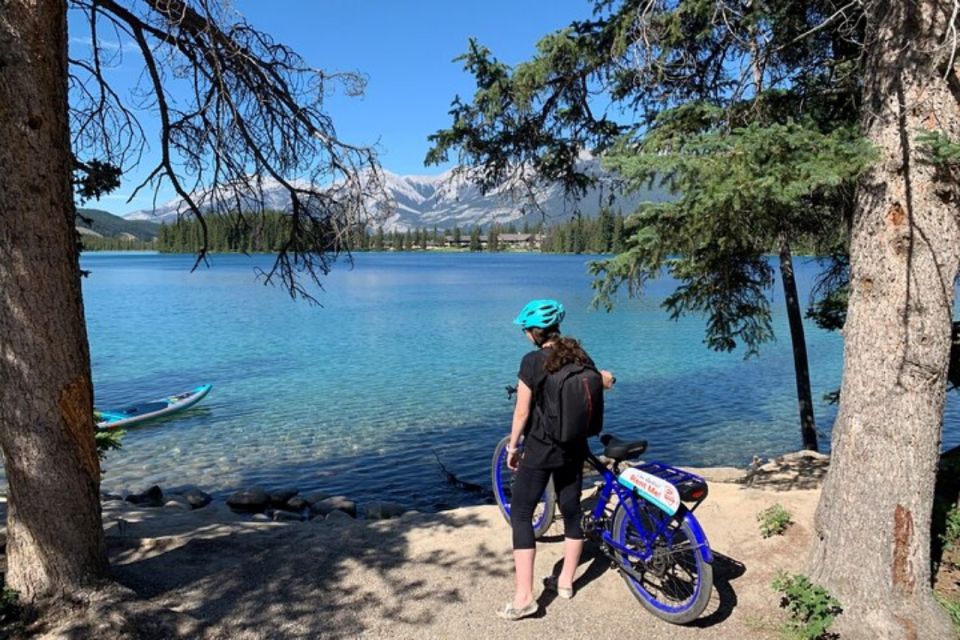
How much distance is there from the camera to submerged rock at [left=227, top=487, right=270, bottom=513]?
32.0 ft

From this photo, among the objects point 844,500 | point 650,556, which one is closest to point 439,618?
point 650,556

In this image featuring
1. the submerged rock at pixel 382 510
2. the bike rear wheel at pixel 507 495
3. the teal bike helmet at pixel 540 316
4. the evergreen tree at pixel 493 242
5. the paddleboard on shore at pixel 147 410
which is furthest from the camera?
the evergreen tree at pixel 493 242

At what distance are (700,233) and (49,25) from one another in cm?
426

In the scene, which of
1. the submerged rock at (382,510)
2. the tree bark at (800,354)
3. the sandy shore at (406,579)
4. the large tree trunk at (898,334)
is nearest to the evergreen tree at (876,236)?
the large tree trunk at (898,334)

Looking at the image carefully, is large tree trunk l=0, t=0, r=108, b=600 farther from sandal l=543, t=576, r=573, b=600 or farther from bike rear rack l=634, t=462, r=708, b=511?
bike rear rack l=634, t=462, r=708, b=511

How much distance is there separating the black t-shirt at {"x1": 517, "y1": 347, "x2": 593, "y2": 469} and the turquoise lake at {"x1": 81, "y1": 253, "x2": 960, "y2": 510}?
8.86 feet

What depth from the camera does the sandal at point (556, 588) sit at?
168 inches

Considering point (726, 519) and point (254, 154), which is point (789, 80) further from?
point (254, 154)

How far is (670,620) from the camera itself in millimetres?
3945

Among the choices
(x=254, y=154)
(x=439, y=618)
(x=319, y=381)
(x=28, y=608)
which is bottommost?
(x=319, y=381)

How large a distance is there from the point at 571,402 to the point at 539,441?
373 mm

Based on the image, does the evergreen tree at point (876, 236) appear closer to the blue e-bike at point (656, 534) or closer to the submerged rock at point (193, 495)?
the blue e-bike at point (656, 534)

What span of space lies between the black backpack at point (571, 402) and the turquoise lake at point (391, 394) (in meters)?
2.72

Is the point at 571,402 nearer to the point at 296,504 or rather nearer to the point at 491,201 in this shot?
the point at 491,201
